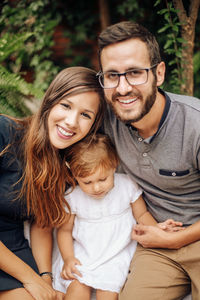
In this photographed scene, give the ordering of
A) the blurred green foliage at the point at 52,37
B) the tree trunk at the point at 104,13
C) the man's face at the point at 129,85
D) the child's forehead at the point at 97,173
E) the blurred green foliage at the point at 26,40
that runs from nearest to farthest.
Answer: the man's face at the point at 129,85 < the child's forehead at the point at 97,173 < the blurred green foliage at the point at 52,37 < the blurred green foliage at the point at 26,40 < the tree trunk at the point at 104,13

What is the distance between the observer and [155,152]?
6.73 ft

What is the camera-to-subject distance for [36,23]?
3.96 metres

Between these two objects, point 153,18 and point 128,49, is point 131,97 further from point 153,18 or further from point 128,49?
point 153,18

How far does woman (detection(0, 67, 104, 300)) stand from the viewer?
200cm

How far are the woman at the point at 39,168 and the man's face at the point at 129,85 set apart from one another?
0.19 metres

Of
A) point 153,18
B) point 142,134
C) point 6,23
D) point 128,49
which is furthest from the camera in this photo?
point 6,23

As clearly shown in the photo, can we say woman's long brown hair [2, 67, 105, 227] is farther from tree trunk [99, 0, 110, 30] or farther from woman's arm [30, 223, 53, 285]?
tree trunk [99, 0, 110, 30]

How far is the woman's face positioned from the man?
0.45 feet

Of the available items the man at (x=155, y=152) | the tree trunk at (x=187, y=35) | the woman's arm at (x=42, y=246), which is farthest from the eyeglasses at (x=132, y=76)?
the woman's arm at (x=42, y=246)

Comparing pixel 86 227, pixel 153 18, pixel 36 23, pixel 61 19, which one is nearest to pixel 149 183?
pixel 86 227

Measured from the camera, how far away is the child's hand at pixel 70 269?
2.10 meters

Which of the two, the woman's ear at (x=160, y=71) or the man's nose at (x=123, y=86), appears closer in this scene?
the man's nose at (x=123, y=86)

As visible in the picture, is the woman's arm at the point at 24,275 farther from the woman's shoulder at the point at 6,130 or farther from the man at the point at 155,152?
the woman's shoulder at the point at 6,130

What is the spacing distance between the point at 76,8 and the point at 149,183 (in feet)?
11.4
